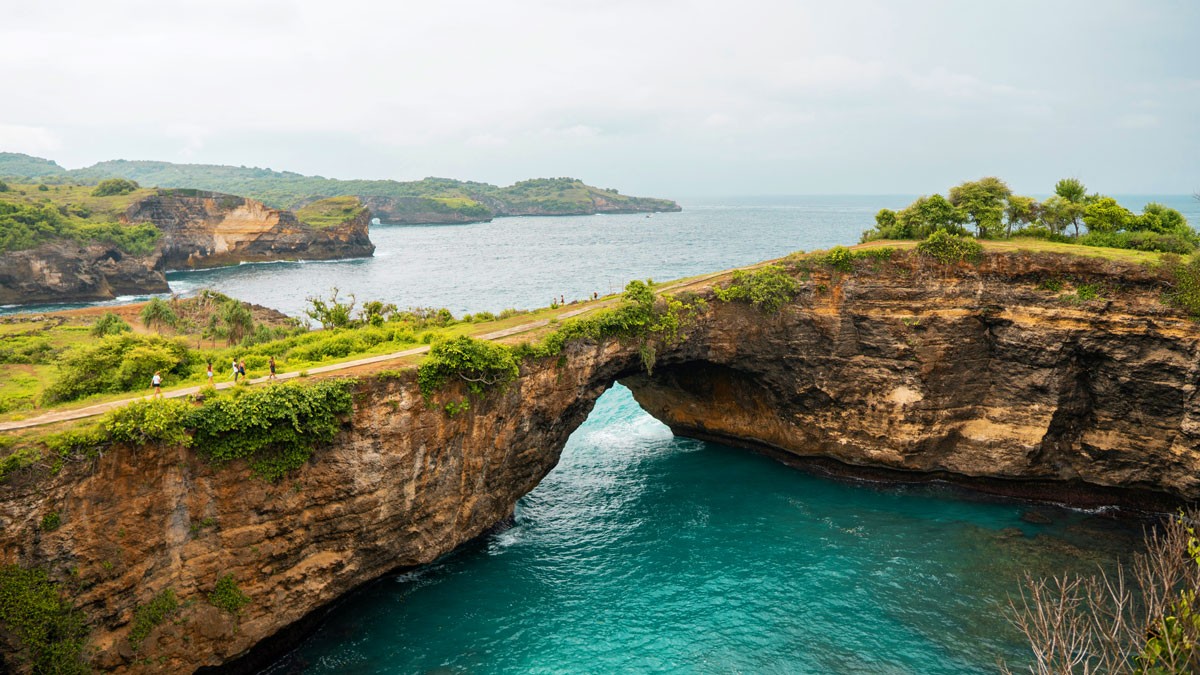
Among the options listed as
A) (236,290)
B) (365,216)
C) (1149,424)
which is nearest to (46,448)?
(1149,424)

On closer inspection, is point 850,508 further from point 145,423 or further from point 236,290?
point 236,290

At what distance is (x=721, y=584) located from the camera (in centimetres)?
2836

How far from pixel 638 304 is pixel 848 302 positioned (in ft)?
40.5

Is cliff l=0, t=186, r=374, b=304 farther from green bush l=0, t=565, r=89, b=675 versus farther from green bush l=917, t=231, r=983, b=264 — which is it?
green bush l=917, t=231, r=983, b=264

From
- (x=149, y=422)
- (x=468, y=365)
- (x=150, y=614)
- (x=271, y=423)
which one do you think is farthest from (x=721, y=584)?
(x=149, y=422)

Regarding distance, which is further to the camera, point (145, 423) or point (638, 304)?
point (638, 304)

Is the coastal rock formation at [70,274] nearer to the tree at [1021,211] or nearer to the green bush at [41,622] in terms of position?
the green bush at [41,622]

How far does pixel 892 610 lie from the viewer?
26.4m

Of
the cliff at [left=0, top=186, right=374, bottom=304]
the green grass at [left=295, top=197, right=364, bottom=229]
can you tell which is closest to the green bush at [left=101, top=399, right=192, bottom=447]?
the cliff at [left=0, top=186, right=374, bottom=304]

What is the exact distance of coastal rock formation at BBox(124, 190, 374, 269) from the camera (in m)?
125

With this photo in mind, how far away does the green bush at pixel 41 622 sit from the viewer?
18.8 m

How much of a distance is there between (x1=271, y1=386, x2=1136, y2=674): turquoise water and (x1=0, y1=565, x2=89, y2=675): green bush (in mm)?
6745

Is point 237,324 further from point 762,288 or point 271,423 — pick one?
point 762,288

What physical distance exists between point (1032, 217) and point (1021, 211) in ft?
3.48
